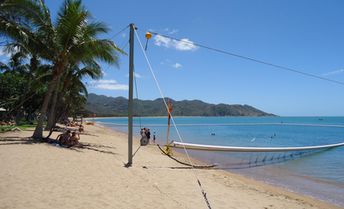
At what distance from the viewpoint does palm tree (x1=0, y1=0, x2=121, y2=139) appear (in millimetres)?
12367

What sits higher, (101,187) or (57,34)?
(57,34)

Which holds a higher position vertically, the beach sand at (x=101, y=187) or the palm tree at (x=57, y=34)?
the palm tree at (x=57, y=34)

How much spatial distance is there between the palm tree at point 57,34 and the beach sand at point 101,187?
433cm

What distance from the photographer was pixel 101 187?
6.67m

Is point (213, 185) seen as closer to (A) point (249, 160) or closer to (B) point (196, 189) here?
(B) point (196, 189)

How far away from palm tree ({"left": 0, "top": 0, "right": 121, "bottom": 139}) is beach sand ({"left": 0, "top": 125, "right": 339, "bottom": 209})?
4329 millimetres

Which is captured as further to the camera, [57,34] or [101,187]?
[57,34]

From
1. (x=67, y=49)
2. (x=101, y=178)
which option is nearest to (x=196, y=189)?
(x=101, y=178)

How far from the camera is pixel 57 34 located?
12.9 metres

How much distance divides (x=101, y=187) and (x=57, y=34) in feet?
27.4

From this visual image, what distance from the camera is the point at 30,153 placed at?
9805 millimetres

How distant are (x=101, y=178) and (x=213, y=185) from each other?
330 centimetres

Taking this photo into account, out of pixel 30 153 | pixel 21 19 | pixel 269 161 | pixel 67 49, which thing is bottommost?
pixel 269 161

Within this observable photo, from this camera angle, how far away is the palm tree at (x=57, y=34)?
12.4m
